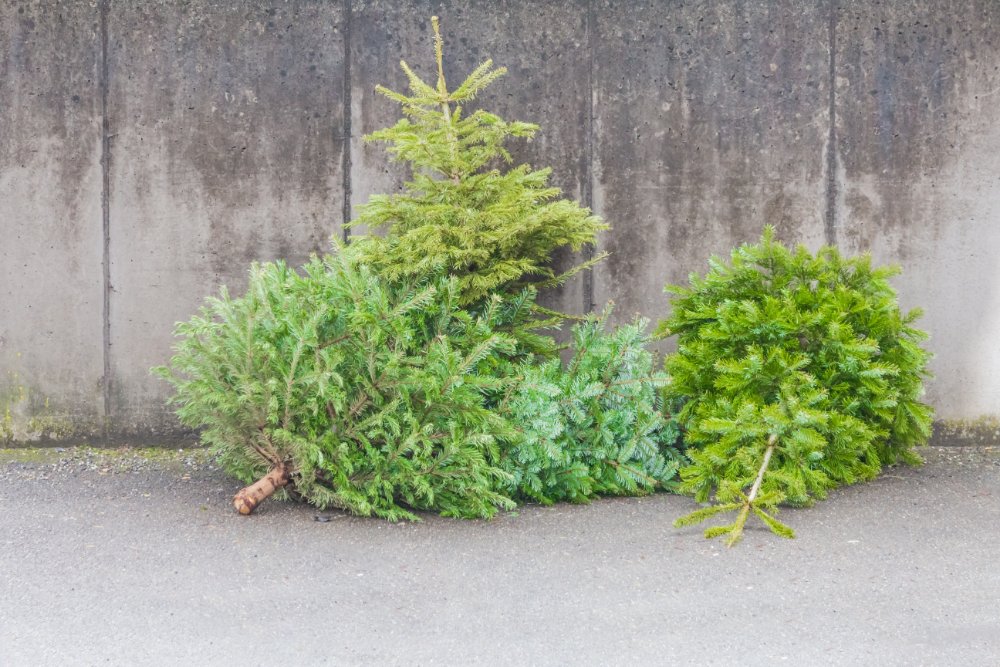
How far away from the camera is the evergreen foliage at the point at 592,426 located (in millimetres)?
4344

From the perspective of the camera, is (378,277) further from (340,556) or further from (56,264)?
(56,264)

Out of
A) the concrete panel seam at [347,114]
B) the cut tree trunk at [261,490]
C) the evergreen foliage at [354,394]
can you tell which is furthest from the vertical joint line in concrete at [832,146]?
the cut tree trunk at [261,490]

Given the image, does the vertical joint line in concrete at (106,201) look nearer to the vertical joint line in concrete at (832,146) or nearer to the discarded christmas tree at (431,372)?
the discarded christmas tree at (431,372)

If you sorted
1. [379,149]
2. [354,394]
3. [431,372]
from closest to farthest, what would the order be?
1. [431,372]
2. [354,394]
3. [379,149]

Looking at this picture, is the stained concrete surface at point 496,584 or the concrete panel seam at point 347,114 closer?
the stained concrete surface at point 496,584

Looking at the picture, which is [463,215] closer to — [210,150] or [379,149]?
[379,149]

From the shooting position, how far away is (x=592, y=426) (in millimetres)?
4633

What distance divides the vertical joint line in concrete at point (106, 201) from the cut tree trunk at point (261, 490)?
1.71 meters

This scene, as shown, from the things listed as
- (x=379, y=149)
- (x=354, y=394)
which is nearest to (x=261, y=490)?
(x=354, y=394)

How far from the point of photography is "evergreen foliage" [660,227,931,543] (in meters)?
4.29

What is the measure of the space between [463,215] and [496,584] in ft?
6.22

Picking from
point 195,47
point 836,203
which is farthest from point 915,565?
point 195,47

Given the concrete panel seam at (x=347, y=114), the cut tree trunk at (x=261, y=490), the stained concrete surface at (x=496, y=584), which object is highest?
the concrete panel seam at (x=347, y=114)

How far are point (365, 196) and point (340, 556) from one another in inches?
96.7
